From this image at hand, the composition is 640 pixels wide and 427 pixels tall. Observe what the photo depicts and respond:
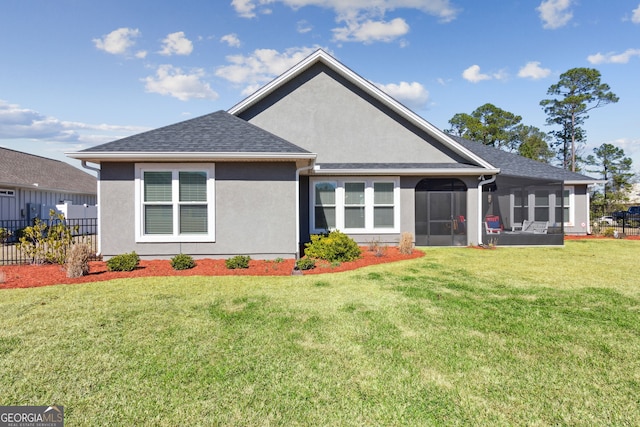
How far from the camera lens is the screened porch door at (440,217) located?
13742 millimetres

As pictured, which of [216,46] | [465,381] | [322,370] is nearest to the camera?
[465,381]

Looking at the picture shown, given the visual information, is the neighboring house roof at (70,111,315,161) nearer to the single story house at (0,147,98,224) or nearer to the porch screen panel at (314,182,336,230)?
the porch screen panel at (314,182,336,230)

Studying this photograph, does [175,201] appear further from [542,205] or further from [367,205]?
[542,205]

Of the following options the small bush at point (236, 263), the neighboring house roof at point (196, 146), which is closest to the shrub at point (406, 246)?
the neighboring house roof at point (196, 146)

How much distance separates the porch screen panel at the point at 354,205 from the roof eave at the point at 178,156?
387 cm

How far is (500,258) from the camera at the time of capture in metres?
10.9

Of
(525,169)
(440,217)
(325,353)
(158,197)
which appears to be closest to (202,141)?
(158,197)

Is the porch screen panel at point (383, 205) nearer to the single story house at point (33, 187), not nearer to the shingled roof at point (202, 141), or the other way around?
the shingled roof at point (202, 141)

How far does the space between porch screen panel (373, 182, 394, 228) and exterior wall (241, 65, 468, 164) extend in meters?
1.27

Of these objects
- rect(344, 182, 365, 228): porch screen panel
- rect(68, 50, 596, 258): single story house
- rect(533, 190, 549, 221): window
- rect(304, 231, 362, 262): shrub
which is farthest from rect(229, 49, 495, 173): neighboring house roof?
rect(533, 190, 549, 221): window

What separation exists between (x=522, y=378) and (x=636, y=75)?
72.0 feet

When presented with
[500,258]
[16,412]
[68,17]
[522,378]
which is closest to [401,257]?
[500,258]

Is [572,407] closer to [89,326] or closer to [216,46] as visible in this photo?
[89,326]

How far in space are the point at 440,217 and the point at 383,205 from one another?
8.88ft
